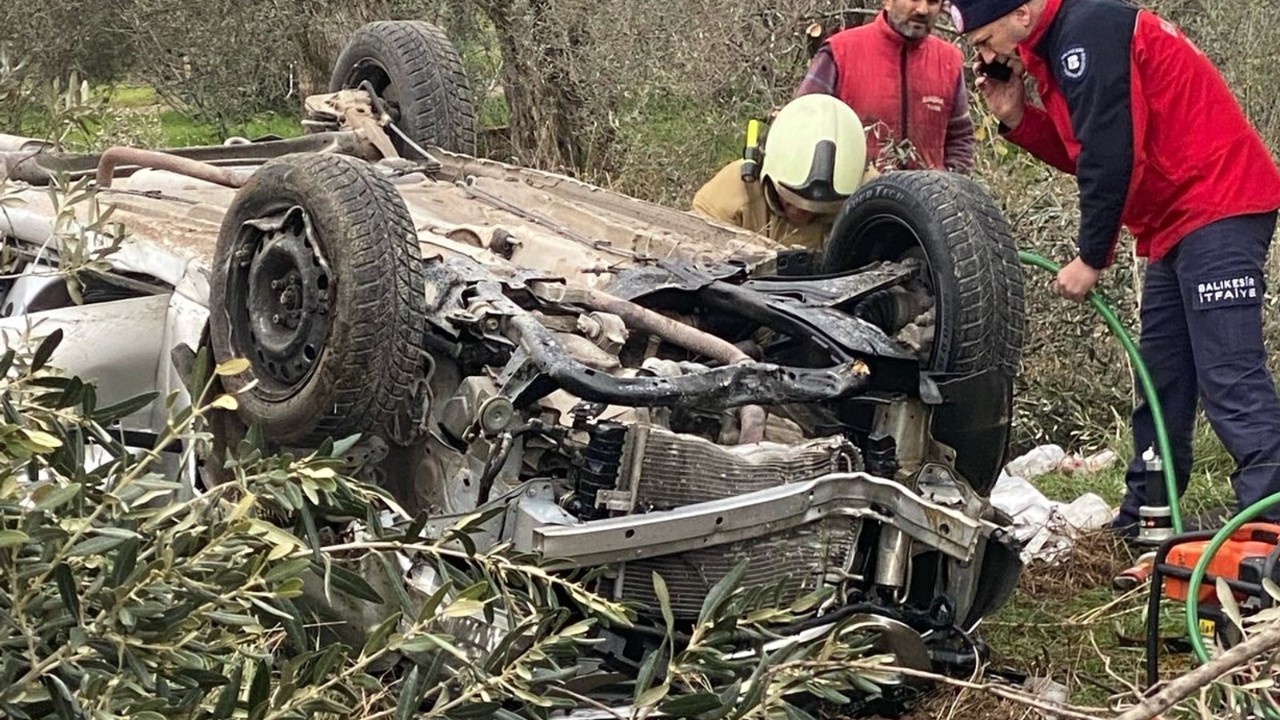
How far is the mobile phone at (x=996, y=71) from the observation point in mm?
4922

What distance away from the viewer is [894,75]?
6441mm

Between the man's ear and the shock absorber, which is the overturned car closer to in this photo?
the shock absorber

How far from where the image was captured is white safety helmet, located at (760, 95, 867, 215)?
5.08 m

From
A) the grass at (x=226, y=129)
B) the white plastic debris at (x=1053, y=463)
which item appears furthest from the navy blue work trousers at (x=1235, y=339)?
the grass at (x=226, y=129)

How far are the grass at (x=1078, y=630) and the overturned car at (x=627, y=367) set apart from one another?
0.34 metres

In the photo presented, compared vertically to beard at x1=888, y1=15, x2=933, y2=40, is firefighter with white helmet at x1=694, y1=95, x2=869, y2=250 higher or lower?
lower

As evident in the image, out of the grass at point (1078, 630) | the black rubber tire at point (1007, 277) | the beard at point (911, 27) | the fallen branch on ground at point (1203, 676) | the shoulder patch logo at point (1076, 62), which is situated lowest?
the grass at point (1078, 630)

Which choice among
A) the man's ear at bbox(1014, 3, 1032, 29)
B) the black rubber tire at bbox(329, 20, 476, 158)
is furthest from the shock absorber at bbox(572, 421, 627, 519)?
the black rubber tire at bbox(329, 20, 476, 158)

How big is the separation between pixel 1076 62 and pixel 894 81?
1.97 meters

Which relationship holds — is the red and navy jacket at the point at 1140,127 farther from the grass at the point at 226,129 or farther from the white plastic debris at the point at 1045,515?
the grass at the point at 226,129

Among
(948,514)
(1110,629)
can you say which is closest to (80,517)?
(948,514)

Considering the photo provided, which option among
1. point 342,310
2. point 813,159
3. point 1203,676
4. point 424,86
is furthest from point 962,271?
point 424,86

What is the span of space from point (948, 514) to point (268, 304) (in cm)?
180

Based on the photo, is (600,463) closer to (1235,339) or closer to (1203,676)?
(1203,676)
